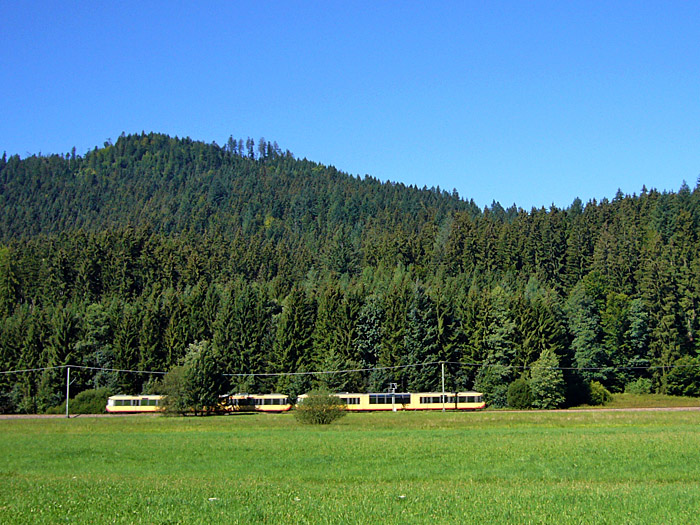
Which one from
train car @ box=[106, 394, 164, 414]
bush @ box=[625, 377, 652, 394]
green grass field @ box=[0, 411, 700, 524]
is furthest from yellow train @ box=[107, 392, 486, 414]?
green grass field @ box=[0, 411, 700, 524]

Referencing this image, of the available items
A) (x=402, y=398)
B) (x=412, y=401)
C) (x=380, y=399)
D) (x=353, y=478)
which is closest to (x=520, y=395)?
(x=412, y=401)

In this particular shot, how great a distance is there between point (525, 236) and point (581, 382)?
184 ft

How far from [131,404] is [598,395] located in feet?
193

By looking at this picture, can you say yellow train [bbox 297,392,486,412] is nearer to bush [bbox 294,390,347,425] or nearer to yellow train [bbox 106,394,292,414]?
yellow train [bbox 106,394,292,414]

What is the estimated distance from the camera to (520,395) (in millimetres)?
81438

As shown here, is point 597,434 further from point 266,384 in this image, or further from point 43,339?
point 43,339

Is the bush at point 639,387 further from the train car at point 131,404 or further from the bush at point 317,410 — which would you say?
the train car at point 131,404

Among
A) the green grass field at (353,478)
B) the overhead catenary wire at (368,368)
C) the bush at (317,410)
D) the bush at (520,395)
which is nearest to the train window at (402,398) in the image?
the overhead catenary wire at (368,368)

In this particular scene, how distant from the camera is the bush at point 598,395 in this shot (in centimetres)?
9019

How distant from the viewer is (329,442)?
124 feet

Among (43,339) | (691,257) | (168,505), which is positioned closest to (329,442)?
(168,505)

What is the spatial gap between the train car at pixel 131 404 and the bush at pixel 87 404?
4.14ft

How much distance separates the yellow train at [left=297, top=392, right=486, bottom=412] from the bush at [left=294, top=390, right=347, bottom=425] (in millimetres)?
29325

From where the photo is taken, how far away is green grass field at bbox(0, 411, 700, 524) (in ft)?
49.4
